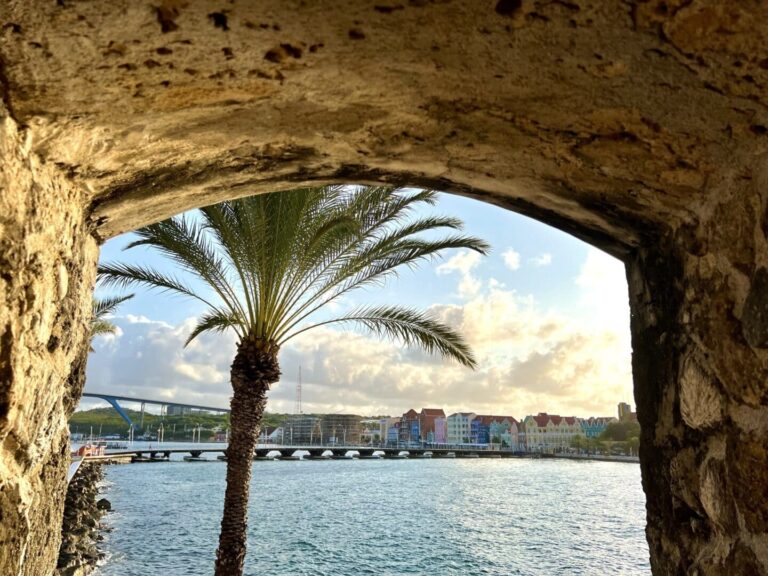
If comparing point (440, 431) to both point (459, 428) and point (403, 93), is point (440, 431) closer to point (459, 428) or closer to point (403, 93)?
point (459, 428)

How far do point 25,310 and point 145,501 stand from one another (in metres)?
28.1

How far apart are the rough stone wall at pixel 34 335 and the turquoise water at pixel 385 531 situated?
1171cm

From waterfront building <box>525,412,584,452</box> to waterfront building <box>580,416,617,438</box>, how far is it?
797 mm

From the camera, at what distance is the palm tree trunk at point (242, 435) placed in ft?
23.2

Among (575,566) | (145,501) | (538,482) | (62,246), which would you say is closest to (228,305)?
(62,246)

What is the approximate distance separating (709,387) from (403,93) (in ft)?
3.68

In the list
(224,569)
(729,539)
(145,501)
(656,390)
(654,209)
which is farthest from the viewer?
(145,501)

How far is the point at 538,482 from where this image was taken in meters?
40.8

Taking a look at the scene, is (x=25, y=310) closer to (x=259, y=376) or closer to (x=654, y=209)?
(x=654, y=209)

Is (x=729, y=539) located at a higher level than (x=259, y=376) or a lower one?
lower

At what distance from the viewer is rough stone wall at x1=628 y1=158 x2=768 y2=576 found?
134cm

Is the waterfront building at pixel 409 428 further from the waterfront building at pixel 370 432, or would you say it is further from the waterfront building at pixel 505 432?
the waterfront building at pixel 505 432

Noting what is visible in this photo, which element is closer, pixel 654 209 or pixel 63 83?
pixel 63 83

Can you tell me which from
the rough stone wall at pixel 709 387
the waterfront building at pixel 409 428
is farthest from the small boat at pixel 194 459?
the rough stone wall at pixel 709 387
